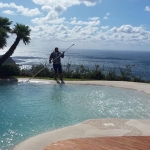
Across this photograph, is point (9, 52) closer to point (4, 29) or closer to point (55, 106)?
point (4, 29)

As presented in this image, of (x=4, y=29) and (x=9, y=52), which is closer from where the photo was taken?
(x=4, y=29)

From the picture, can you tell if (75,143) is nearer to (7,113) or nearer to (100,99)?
(7,113)

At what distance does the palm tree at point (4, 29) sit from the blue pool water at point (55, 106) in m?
3.32

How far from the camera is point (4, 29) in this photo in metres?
14.1

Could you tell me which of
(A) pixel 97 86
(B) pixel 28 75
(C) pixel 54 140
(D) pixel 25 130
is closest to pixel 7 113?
(D) pixel 25 130

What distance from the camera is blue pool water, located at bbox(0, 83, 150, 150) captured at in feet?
19.0

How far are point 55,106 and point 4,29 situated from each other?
8078 mm

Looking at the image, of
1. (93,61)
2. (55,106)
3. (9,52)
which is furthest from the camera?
(93,61)

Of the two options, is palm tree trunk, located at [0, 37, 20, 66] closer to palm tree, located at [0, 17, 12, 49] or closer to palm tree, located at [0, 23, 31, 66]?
palm tree, located at [0, 23, 31, 66]

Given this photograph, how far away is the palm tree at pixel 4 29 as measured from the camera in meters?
13.3

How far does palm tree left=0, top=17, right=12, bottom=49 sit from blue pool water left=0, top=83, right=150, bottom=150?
Result: 3322mm

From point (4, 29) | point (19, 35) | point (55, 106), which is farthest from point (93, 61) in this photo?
point (55, 106)

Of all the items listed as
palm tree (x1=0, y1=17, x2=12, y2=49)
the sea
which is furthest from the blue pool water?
the sea

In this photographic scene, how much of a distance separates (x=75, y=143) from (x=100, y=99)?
4.61 meters
